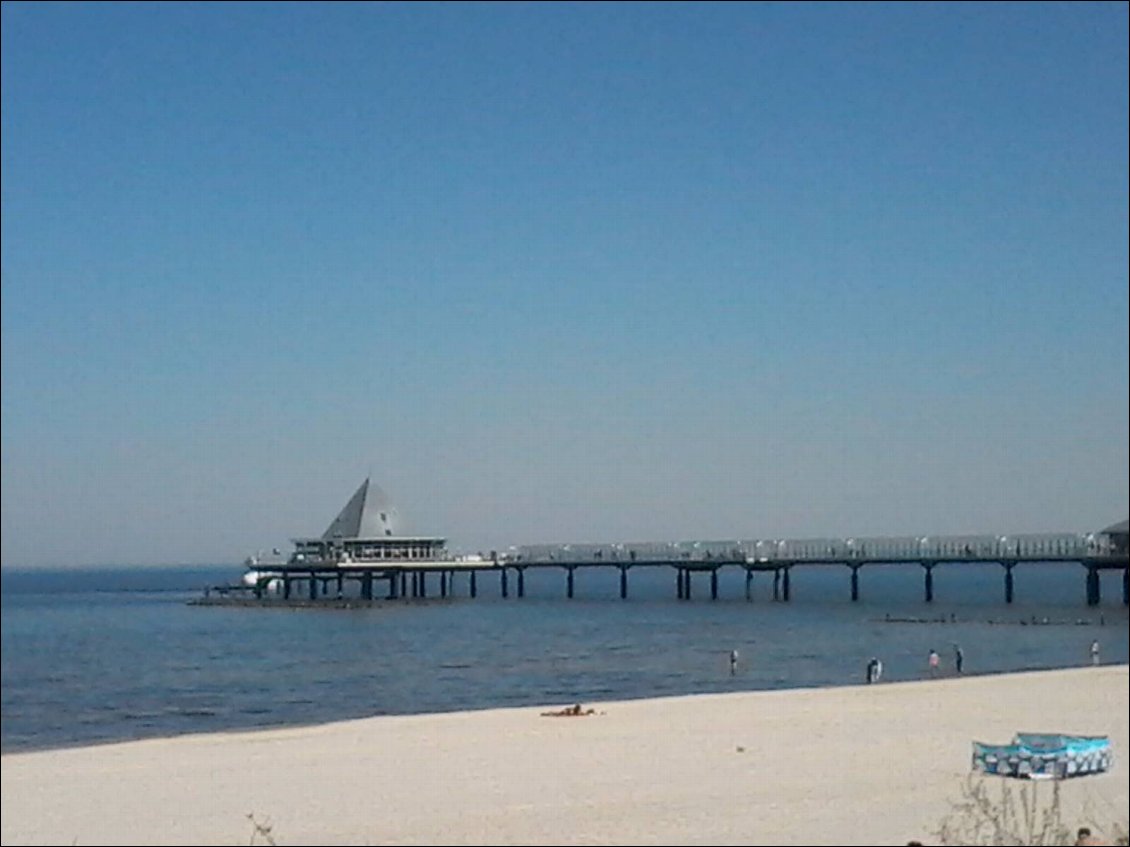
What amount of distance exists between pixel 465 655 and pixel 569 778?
1045 inches

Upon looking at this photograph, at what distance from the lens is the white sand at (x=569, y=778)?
1209 cm

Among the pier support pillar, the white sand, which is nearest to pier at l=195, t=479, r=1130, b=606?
the pier support pillar

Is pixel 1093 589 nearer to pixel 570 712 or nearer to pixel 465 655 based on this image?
pixel 465 655

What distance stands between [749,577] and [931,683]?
124 feet

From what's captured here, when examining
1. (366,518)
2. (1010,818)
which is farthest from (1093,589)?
(1010,818)

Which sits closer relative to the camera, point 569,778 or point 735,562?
point 569,778

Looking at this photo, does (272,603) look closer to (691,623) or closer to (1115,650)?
(691,623)

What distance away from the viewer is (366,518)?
75.9 m

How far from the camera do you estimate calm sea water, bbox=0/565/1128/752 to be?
96.1ft

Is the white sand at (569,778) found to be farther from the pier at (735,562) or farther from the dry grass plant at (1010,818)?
the pier at (735,562)

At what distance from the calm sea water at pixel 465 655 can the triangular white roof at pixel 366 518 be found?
875cm

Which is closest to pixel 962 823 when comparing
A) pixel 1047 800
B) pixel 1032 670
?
pixel 1047 800

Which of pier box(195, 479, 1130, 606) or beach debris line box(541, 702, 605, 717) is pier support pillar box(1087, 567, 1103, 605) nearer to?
pier box(195, 479, 1130, 606)

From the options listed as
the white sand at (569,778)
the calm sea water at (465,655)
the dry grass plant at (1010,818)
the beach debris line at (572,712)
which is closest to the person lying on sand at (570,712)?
the beach debris line at (572,712)
